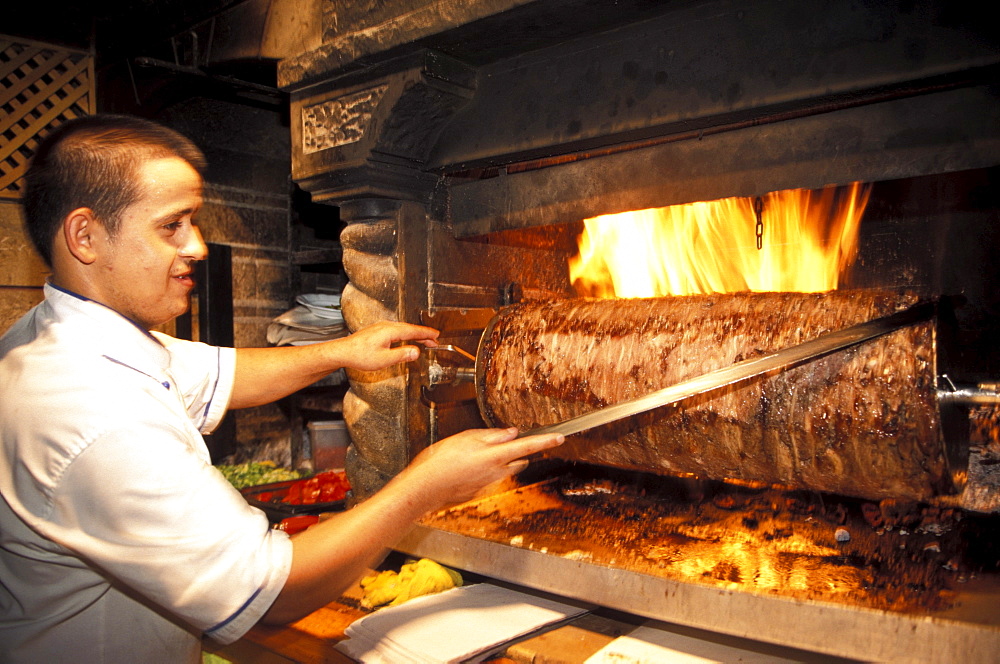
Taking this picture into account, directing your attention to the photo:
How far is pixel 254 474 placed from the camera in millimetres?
4645

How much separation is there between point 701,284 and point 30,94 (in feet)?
15.6

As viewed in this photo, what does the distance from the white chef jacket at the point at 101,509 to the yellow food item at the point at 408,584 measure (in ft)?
2.87

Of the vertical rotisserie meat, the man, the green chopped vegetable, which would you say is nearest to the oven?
the vertical rotisserie meat

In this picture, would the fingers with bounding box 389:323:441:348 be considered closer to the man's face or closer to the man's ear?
the man's face

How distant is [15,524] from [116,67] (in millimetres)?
3937

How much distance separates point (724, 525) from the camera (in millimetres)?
2184

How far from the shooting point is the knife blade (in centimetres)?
165

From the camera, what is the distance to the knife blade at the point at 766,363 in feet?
5.40

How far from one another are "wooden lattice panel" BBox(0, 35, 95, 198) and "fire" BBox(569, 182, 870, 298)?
3.97 metres

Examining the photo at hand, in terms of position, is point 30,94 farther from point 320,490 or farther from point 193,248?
point 193,248

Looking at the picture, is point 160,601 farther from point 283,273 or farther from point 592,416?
point 283,273

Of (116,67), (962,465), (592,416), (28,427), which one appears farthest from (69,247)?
(116,67)

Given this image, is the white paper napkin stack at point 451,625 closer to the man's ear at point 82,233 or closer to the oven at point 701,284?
the oven at point 701,284

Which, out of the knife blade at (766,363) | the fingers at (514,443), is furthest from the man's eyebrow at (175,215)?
the knife blade at (766,363)
